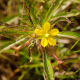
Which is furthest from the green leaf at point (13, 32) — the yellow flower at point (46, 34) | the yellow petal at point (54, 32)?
the yellow petal at point (54, 32)

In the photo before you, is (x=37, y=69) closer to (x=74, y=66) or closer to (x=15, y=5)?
→ (x=74, y=66)

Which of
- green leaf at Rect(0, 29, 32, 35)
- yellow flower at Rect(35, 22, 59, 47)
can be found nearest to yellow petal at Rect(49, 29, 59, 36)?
yellow flower at Rect(35, 22, 59, 47)

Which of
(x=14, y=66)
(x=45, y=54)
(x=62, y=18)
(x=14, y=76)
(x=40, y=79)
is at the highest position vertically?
(x=62, y=18)

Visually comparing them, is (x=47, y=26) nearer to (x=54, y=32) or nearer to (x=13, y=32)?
(x=54, y=32)

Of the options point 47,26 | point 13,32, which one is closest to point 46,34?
point 47,26

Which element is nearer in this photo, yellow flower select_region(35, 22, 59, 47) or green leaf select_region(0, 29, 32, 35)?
yellow flower select_region(35, 22, 59, 47)

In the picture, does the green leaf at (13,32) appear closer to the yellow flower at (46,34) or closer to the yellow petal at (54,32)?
the yellow flower at (46,34)

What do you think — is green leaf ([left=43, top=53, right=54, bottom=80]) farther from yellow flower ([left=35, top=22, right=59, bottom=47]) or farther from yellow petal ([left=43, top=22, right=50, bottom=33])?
yellow petal ([left=43, top=22, right=50, bottom=33])

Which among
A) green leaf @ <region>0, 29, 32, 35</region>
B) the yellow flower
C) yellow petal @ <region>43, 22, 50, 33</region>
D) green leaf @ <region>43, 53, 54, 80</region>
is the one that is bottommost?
green leaf @ <region>43, 53, 54, 80</region>

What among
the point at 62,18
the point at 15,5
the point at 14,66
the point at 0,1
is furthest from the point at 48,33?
the point at 0,1

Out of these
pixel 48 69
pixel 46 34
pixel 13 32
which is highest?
pixel 13 32

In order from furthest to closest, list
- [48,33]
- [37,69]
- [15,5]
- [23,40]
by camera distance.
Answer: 1. [15,5]
2. [37,69]
3. [23,40]
4. [48,33]
